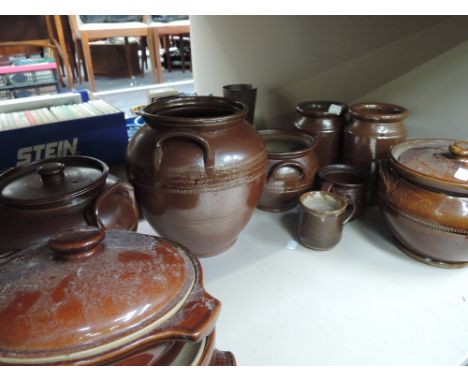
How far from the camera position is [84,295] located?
0.46 m

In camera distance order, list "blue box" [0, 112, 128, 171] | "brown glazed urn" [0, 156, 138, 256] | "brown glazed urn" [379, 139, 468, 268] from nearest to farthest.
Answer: "brown glazed urn" [0, 156, 138, 256] < "brown glazed urn" [379, 139, 468, 268] < "blue box" [0, 112, 128, 171]

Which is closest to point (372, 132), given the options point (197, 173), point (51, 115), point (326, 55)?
point (326, 55)

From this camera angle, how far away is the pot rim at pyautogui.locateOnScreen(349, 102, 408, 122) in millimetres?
1136

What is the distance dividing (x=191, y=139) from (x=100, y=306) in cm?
43

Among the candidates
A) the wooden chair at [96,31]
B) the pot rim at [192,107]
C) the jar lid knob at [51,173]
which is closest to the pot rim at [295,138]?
the pot rim at [192,107]

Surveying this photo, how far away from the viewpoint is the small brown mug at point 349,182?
1.10 m

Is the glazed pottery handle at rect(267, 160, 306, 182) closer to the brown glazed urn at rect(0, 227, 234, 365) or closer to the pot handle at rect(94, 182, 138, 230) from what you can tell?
the pot handle at rect(94, 182, 138, 230)

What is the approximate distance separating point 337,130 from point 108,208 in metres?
0.86

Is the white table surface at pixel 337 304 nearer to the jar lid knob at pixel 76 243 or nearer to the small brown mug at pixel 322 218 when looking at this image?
the small brown mug at pixel 322 218

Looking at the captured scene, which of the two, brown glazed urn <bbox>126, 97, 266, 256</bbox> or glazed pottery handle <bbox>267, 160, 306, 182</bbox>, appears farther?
glazed pottery handle <bbox>267, 160, 306, 182</bbox>

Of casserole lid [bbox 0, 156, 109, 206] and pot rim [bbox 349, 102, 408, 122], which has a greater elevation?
pot rim [bbox 349, 102, 408, 122]

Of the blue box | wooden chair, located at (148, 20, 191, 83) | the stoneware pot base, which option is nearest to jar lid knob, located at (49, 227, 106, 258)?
the blue box

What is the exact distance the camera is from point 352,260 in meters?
1.01
